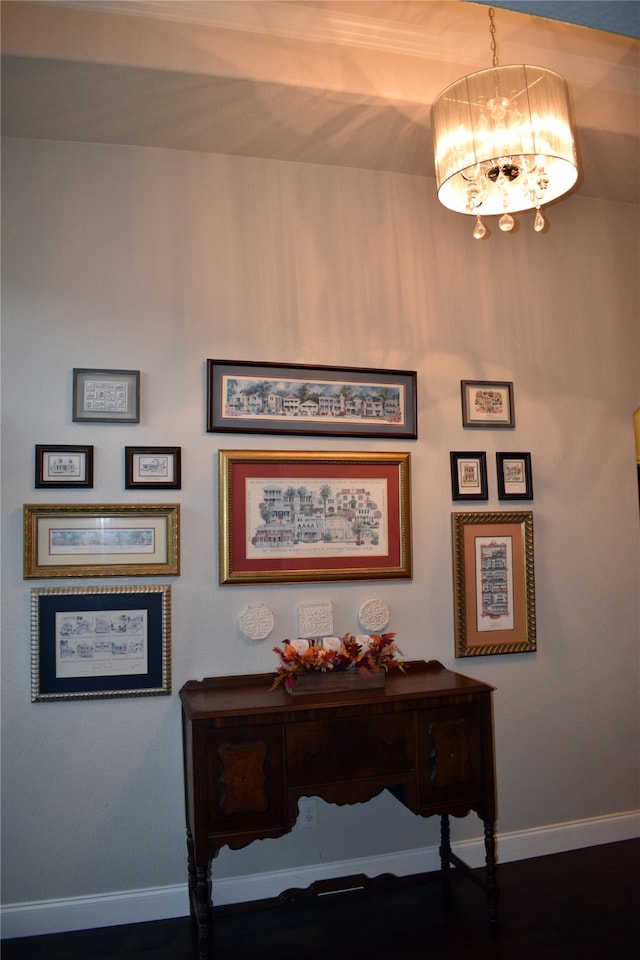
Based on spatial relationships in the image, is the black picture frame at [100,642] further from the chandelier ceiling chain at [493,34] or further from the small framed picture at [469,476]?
the chandelier ceiling chain at [493,34]

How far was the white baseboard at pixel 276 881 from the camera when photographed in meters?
2.54

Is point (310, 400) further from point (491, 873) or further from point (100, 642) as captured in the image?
point (491, 873)

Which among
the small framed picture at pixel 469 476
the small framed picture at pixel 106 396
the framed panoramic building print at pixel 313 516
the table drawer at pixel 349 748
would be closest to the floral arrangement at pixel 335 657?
the table drawer at pixel 349 748

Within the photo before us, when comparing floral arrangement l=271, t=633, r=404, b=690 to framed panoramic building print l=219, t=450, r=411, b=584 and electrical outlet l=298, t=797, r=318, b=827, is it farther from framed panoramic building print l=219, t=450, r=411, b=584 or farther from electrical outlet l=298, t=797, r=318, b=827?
electrical outlet l=298, t=797, r=318, b=827

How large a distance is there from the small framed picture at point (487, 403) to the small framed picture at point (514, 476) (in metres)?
0.16

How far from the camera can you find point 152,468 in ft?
9.07

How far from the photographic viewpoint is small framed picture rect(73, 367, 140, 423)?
2711mm

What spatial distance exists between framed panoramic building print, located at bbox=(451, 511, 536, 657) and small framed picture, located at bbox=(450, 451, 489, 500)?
0.32ft

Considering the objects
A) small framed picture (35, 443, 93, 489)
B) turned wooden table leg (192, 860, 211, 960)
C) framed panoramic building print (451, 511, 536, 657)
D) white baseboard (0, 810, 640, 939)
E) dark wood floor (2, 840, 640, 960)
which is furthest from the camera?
framed panoramic building print (451, 511, 536, 657)

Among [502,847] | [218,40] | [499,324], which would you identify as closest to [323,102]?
[218,40]

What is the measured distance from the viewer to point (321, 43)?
2.58 metres

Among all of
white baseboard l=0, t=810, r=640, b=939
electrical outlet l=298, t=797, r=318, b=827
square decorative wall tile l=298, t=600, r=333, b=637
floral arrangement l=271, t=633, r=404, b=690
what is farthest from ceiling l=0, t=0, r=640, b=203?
white baseboard l=0, t=810, r=640, b=939

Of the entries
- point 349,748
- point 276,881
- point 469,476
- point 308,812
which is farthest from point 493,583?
point 276,881

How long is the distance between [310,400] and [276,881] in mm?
1996
